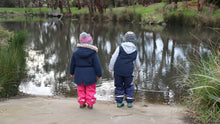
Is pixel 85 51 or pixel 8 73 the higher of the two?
pixel 85 51

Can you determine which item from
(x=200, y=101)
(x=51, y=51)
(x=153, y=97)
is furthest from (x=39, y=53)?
(x=200, y=101)

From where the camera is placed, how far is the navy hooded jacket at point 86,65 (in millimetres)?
3881

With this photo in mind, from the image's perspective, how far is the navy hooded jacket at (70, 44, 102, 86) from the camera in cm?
388

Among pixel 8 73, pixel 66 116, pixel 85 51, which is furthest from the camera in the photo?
pixel 8 73

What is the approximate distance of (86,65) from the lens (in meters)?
3.93

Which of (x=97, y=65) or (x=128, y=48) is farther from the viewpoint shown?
(x=128, y=48)

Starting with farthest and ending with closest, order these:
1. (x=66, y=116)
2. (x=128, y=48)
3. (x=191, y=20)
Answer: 1. (x=191, y=20)
2. (x=128, y=48)
3. (x=66, y=116)

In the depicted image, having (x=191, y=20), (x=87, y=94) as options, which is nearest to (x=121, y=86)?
(x=87, y=94)

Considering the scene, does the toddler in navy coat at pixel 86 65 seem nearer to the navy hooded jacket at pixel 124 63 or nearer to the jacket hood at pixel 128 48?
the navy hooded jacket at pixel 124 63

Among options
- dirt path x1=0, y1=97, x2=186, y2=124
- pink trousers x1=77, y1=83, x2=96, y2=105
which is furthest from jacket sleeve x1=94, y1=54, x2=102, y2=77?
dirt path x1=0, y1=97, x2=186, y2=124

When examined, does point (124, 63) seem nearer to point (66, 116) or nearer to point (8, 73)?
point (66, 116)

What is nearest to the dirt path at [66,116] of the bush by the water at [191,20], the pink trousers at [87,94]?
the pink trousers at [87,94]

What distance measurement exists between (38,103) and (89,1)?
35.4m

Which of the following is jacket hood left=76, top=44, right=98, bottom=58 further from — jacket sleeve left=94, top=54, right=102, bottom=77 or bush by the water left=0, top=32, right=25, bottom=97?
bush by the water left=0, top=32, right=25, bottom=97
